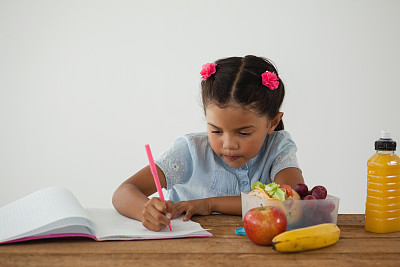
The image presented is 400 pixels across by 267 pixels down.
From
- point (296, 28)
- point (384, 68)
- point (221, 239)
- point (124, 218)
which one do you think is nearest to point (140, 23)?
point (296, 28)

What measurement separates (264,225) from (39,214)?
19.7 inches

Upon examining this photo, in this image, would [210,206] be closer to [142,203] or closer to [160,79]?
[142,203]

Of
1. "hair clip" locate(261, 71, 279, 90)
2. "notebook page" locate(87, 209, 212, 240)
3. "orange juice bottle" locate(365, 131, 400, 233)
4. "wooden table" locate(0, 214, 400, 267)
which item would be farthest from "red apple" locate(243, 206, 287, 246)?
"hair clip" locate(261, 71, 279, 90)

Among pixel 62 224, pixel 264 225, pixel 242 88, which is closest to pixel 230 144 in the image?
pixel 242 88

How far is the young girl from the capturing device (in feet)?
4.09

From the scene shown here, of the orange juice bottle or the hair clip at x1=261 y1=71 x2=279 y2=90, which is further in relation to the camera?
the hair clip at x1=261 y1=71 x2=279 y2=90

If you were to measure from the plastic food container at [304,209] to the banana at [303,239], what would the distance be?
0.25ft

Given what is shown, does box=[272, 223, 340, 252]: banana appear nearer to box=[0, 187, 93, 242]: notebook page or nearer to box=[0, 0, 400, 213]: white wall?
box=[0, 187, 93, 242]: notebook page

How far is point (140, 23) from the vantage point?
3316 mm

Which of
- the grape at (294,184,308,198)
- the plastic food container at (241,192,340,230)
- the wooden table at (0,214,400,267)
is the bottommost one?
the wooden table at (0,214,400,267)

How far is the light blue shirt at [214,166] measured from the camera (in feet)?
5.07

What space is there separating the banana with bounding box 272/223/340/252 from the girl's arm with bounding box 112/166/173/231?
0.29 metres

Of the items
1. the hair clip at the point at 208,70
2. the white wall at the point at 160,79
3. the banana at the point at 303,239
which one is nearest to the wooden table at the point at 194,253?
the banana at the point at 303,239

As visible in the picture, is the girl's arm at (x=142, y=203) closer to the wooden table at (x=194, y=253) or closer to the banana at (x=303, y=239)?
the wooden table at (x=194, y=253)
